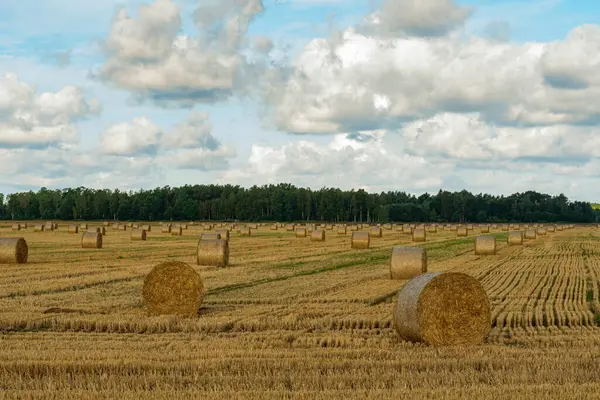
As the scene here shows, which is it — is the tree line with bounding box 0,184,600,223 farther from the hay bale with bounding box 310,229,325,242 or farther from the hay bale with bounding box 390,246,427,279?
the hay bale with bounding box 390,246,427,279

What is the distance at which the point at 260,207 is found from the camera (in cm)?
14525

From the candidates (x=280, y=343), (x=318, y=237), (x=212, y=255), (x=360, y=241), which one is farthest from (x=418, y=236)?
(x=280, y=343)

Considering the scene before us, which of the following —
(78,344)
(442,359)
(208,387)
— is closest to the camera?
(208,387)

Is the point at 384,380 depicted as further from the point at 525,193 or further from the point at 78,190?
the point at 525,193

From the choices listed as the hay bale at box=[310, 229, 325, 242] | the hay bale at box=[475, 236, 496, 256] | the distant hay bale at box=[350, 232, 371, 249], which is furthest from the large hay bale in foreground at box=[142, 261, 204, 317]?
the hay bale at box=[310, 229, 325, 242]

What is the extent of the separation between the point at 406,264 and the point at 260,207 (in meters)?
121

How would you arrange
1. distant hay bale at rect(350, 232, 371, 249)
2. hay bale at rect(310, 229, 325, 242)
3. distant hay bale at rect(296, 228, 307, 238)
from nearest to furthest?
distant hay bale at rect(350, 232, 371, 249), hay bale at rect(310, 229, 325, 242), distant hay bale at rect(296, 228, 307, 238)

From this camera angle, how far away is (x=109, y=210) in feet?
474

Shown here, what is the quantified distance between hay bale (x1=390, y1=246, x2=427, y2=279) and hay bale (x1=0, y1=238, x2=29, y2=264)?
43.8ft

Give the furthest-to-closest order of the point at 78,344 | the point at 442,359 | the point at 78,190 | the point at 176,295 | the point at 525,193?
the point at 525,193
the point at 78,190
the point at 176,295
the point at 78,344
the point at 442,359

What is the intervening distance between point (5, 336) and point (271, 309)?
17.5ft

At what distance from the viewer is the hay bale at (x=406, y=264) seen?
2419 cm

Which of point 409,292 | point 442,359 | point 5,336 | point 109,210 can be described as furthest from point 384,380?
point 109,210

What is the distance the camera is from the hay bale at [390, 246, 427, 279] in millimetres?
24188
